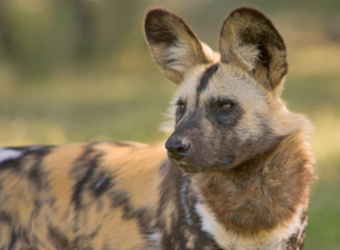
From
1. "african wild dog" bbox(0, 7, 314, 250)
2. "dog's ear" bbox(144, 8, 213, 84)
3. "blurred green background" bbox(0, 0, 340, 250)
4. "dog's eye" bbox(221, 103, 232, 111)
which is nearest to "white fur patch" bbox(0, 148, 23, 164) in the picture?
"african wild dog" bbox(0, 7, 314, 250)

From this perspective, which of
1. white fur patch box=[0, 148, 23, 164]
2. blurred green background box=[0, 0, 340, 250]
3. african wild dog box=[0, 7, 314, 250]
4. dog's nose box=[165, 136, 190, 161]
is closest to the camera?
dog's nose box=[165, 136, 190, 161]

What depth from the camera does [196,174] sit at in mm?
2588

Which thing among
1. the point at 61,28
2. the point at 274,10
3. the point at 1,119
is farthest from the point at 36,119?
the point at 274,10

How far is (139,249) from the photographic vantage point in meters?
2.67

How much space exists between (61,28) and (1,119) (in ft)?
11.0

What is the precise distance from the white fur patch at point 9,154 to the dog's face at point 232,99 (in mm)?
866

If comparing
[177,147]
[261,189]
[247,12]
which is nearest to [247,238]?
[261,189]

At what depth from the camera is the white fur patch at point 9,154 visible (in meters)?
3.02

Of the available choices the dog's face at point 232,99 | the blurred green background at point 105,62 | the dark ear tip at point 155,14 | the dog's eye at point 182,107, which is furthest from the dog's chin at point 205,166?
the blurred green background at point 105,62

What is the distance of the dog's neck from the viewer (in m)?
2.47

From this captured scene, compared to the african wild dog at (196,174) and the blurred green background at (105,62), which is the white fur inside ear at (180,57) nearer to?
the african wild dog at (196,174)

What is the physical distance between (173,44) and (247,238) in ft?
3.21

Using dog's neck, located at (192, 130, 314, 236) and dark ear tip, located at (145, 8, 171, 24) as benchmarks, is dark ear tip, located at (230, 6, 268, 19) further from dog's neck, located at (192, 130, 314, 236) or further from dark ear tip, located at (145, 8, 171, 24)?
dog's neck, located at (192, 130, 314, 236)

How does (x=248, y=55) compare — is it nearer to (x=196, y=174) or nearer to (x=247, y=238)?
(x=196, y=174)
